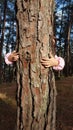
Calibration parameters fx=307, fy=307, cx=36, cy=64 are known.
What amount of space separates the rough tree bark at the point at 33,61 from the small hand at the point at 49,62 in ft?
0.17

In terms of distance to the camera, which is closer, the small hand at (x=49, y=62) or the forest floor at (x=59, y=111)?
the small hand at (x=49, y=62)

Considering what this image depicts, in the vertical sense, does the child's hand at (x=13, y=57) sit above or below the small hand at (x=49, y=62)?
above

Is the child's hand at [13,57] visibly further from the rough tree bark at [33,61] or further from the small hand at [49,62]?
the small hand at [49,62]

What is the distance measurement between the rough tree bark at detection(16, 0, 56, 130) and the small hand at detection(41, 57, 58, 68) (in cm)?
5

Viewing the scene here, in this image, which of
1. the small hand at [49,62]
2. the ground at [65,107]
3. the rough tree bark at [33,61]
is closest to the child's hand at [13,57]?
the rough tree bark at [33,61]

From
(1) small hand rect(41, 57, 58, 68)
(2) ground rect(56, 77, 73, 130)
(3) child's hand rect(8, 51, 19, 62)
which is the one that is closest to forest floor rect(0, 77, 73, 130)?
(2) ground rect(56, 77, 73, 130)

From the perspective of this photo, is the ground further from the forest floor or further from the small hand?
the small hand

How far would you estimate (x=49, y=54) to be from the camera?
3975mm

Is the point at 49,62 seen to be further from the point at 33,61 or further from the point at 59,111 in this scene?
the point at 59,111

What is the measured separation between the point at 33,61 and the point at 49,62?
0.21m

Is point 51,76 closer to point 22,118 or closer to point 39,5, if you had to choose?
point 22,118

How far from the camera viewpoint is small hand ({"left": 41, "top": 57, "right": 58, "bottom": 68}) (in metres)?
3.91

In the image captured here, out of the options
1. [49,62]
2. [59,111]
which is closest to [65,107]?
[59,111]

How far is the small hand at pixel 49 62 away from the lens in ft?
12.8
